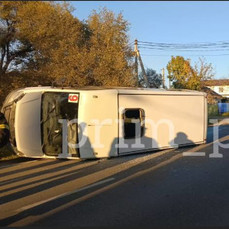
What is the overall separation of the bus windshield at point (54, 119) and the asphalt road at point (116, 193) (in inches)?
19.7

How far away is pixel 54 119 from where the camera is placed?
35.5 ft

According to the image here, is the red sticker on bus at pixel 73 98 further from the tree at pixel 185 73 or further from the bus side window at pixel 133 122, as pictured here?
the tree at pixel 185 73

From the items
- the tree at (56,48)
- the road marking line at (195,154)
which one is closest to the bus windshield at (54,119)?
the road marking line at (195,154)

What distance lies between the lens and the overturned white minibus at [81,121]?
405 inches

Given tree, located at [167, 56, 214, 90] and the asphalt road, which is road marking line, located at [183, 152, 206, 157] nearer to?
the asphalt road

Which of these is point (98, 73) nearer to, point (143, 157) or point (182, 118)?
point (182, 118)

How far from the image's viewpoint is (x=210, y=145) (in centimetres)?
1391

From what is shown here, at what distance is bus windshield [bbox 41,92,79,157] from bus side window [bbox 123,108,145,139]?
1669 millimetres

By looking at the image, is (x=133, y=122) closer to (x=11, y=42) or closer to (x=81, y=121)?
(x=81, y=121)

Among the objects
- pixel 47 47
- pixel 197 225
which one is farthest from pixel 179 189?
pixel 47 47

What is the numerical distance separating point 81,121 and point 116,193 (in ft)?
13.3

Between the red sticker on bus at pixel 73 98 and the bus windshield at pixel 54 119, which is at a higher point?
the red sticker on bus at pixel 73 98

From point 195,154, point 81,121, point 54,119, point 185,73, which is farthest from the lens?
point 185,73

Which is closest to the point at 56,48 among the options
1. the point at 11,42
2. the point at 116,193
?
the point at 11,42
